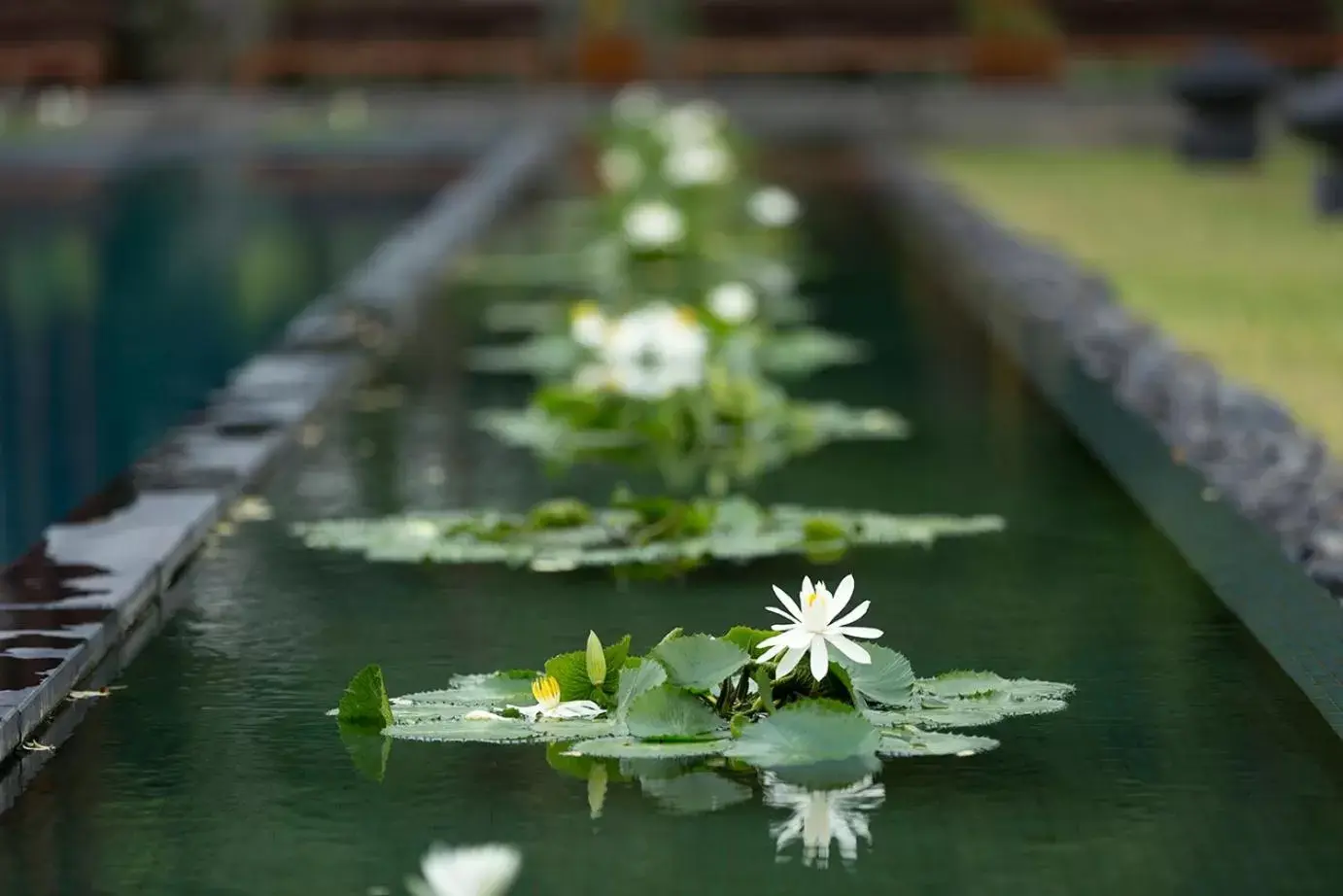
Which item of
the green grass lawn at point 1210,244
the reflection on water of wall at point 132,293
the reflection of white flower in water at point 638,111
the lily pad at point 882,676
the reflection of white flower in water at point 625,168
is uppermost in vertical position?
the reflection of white flower in water at point 638,111

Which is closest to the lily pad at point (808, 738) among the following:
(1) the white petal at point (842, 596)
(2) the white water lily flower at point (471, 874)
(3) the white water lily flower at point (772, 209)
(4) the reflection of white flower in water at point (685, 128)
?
(1) the white petal at point (842, 596)

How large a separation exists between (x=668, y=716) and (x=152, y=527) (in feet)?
6.47

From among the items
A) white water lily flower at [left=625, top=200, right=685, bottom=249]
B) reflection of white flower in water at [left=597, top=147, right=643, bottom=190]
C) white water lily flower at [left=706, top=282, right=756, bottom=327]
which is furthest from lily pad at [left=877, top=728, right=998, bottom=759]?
reflection of white flower in water at [left=597, top=147, right=643, bottom=190]

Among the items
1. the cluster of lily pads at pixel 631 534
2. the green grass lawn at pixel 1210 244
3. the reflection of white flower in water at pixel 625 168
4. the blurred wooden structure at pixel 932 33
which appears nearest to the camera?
the cluster of lily pads at pixel 631 534

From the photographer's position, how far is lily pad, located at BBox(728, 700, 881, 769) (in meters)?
3.88

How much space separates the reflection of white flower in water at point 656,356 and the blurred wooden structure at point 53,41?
20.6 metres

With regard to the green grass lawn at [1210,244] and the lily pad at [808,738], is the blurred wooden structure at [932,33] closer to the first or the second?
the green grass lawn at [1210,244]

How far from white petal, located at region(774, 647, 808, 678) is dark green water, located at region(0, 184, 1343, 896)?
19cm

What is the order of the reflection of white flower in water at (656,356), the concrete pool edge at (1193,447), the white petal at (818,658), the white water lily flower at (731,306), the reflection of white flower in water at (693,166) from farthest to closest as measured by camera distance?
the reflection of white flower in water at (693,166)
the white water lily flower at (731,306)
the reflection of white flower in water at (656,356)
the concrete pool edge at (1193,447)
the white petal at (818,658)

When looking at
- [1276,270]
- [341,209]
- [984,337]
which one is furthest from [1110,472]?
[341,209]

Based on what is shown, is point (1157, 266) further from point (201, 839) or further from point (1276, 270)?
point (201, 839)

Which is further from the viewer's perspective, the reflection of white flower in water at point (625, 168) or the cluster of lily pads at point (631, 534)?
the reflection of white flower in water at point (625, 168)

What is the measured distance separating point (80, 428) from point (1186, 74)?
1248cm

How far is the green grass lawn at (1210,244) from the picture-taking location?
873 centimetres
